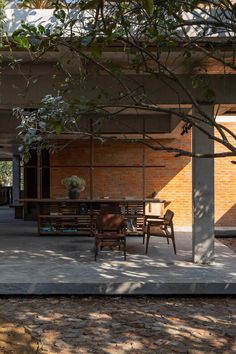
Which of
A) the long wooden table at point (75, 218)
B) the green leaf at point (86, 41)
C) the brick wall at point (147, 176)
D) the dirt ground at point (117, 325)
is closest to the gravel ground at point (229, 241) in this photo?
the long wooden table at point (75, 218)

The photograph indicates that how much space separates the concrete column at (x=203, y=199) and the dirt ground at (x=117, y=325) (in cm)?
173

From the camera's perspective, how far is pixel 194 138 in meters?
7.61

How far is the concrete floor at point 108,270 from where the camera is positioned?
5.84m

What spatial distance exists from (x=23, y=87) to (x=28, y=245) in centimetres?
342

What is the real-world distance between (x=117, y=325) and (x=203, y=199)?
3.43 m

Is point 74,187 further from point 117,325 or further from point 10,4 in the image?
point 117,325

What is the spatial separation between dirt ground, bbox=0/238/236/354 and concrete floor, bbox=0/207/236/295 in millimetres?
123

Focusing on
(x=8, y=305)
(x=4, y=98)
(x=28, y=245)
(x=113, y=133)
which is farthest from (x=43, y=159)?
(x=8, y=305)

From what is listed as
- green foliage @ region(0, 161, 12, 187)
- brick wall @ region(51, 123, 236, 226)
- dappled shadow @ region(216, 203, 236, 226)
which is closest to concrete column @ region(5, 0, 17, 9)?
brick wall @ region(51, 123, 236, 226)

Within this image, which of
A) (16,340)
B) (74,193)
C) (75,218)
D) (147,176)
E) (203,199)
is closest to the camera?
(16,340)

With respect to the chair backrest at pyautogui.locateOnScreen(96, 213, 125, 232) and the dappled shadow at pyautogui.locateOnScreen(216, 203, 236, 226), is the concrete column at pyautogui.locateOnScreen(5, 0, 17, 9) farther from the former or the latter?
the dappled shadow at pyautogui.locateOnScreen(216, 203, 236, 226)

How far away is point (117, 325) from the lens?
182 inches

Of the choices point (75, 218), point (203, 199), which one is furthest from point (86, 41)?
point (75, 218)

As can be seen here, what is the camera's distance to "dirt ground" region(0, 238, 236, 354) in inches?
158
